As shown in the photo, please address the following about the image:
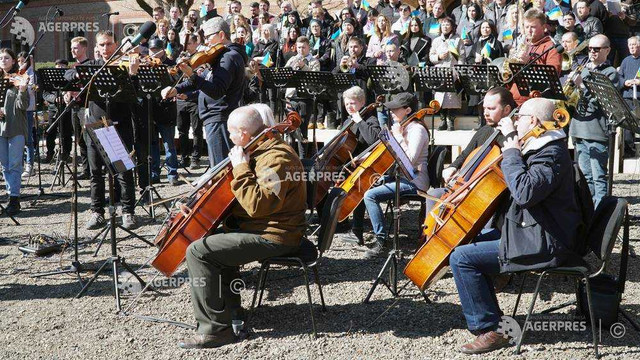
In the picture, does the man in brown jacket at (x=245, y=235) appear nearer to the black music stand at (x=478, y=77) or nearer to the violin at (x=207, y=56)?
the violin at (x=207, y=56)

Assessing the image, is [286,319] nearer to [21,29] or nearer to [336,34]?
[336,34]

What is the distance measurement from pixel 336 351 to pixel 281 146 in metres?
1.37

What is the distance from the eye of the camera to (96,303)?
224 inches

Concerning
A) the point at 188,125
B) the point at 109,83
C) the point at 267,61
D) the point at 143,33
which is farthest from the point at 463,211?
the point at 267,61

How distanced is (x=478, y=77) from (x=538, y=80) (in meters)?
1.43

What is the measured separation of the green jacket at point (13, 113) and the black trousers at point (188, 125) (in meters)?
3.13

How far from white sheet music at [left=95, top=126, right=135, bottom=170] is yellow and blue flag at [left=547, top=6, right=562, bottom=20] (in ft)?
26.2

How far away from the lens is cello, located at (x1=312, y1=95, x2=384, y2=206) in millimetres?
6898

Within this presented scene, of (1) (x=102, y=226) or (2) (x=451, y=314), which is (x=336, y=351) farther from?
(1) (x=102, y=226)

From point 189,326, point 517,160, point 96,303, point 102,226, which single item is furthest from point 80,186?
point 517,160

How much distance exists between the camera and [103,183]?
8031 mm

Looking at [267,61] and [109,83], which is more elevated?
[109,83]

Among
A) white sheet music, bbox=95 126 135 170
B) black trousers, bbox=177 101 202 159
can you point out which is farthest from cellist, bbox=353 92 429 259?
black trousers, bbox=177 101 202 159

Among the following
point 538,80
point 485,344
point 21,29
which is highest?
point 538,80
